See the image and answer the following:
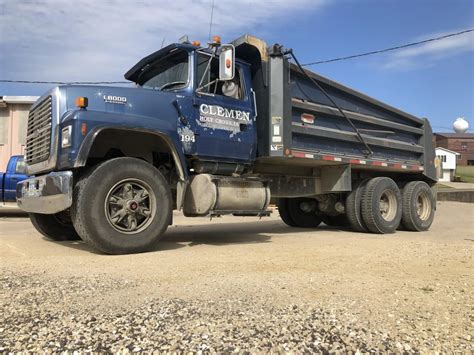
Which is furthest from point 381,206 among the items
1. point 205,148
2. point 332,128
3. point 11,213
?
point 11,213

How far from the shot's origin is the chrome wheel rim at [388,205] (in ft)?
31.1

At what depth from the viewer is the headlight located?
17.7 ft

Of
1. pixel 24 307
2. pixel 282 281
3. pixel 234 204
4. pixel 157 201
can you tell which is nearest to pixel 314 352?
pixel 282 281

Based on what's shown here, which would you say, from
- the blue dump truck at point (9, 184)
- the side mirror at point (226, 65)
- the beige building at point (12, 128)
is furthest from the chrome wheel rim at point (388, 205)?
the beige building at point (12, 128)

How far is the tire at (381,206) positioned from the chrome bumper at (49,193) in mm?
5856

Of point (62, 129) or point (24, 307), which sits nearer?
point (24, 307)

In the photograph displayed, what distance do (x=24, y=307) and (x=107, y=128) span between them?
288cm

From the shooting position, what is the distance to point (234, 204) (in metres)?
6.64

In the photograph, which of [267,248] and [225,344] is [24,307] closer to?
[225,344]

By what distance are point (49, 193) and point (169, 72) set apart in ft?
8.57

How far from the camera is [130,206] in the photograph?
5648mm

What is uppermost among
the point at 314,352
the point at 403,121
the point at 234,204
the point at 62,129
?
the point at 403,121

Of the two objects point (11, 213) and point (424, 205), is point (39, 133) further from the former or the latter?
point (11, 213)

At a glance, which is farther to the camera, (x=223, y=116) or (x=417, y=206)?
(x=417, y=206)
